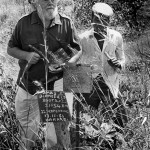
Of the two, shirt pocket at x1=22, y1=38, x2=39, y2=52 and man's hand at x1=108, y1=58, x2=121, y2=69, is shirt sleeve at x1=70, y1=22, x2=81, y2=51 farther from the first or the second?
man's hand at x1=108, y1=58, x2=121, y2=69

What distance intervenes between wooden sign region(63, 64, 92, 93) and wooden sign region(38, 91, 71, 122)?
0.27 ft

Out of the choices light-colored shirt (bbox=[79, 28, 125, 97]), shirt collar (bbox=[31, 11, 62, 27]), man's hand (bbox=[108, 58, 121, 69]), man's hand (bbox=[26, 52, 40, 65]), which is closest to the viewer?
man's hand (bbox=[26, 52, 40, 65])

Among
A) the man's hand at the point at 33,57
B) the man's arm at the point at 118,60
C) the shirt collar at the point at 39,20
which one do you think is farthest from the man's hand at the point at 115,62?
the man's hand at the point at 33,57

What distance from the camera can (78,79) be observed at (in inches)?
97.9

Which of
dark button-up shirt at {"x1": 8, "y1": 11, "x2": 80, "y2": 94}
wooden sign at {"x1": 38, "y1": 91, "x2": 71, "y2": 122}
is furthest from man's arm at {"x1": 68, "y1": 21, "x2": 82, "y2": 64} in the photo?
wooden sign at {"x1": 38, "y1": 91, "x2": 71, "y2": 122}

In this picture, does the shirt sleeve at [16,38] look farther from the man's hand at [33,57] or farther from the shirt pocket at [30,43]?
the man's hand at [33,57]

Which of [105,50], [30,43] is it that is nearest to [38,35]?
[30,43]

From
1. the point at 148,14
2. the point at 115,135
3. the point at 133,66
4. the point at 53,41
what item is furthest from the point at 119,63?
the point at 148,14

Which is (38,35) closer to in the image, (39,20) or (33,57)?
(39,20)

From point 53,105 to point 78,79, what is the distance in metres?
0.25

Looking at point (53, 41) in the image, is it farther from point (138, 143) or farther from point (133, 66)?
point (133, 66)

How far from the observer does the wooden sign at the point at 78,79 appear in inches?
97.3

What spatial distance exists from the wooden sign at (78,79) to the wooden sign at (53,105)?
84mm

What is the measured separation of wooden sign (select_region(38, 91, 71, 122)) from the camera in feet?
8.07
